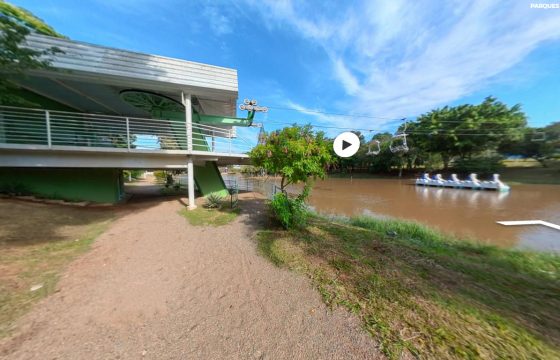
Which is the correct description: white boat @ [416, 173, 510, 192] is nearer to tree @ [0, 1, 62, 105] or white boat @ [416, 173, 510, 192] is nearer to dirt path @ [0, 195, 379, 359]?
dirt path @ [0, 195, 379, 359]

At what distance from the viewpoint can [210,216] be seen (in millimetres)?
7012

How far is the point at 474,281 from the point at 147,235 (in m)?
6.38

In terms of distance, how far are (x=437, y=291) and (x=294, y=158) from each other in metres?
3.48

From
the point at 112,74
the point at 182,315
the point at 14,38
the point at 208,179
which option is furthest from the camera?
the point at 208,179

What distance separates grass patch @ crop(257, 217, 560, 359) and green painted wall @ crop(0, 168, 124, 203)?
837cm

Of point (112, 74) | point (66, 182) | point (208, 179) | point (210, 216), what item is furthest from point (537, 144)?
point (66, 182)

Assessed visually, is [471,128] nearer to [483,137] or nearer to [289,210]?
[483,137]

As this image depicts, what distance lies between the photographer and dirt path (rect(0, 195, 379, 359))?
76.7 inches

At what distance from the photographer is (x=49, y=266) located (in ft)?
10.9

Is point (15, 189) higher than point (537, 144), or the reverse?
point (537, 144)

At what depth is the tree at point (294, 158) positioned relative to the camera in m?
4.93

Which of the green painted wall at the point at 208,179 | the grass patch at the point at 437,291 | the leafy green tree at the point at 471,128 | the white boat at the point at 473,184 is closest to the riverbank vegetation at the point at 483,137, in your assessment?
the leafy green tree at the point at 471,128

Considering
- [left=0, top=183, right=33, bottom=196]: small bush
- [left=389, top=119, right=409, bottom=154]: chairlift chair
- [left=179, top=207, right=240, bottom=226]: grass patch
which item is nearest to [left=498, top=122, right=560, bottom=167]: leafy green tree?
[left=389, top=119, right=409, bottom=154]: chairlift chair

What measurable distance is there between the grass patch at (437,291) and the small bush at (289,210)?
521mm
